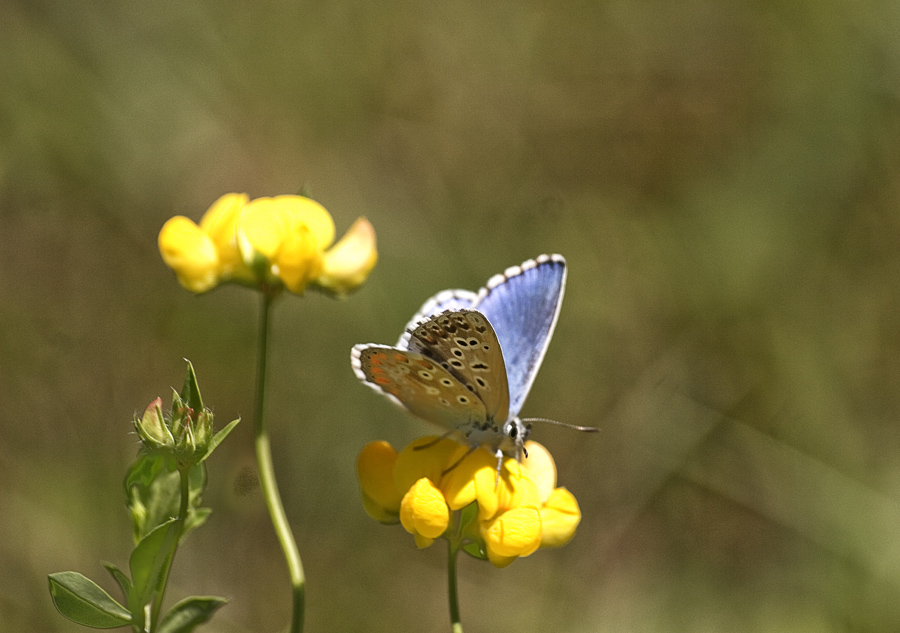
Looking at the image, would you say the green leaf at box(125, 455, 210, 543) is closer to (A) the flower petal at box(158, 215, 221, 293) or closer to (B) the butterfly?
(B) the butterfly

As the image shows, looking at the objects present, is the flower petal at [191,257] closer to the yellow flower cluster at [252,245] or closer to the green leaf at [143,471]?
the yellow flower cluster at [252,245]

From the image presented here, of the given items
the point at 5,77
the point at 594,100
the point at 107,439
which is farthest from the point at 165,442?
the point at 594,100

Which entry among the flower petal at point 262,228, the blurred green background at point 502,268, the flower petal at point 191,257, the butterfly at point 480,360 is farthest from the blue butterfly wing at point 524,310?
the blurred green background at point 502,268

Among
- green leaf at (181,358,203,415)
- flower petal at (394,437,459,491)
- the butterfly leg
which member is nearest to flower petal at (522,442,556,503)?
the butterfly leg

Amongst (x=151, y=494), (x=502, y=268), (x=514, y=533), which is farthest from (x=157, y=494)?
(x=502, y=268)

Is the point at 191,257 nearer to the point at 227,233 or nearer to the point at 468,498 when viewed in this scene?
the point at 227,233

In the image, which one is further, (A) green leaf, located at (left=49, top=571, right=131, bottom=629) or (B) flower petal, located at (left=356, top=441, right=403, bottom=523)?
(B) flower petal, located at (left=356, top=441, right=403, bottom=523)

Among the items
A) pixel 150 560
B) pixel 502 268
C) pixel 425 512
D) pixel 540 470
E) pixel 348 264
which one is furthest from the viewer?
pixel 502 268
